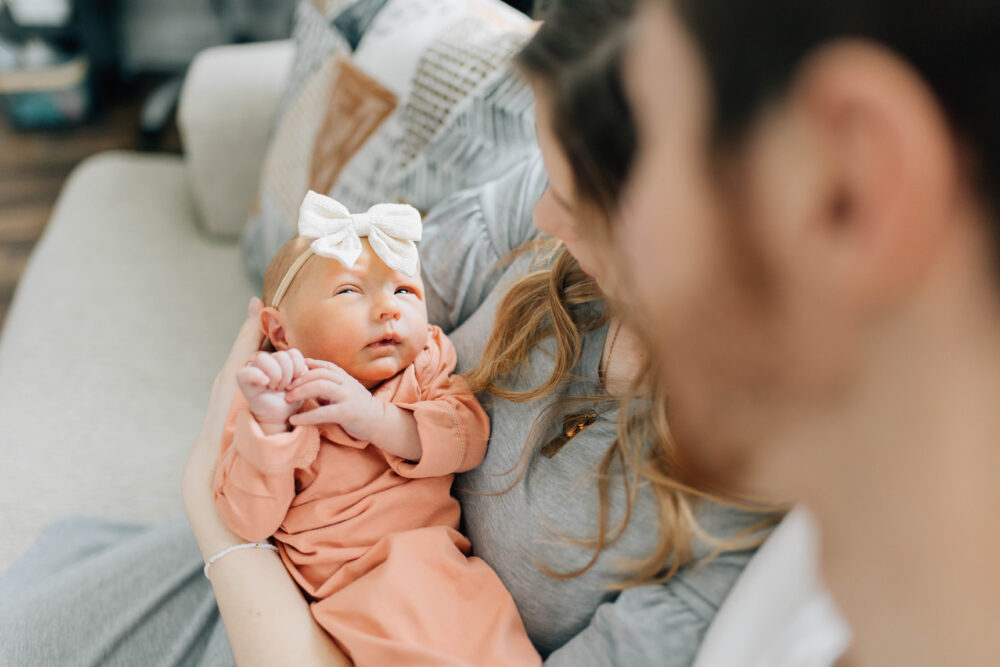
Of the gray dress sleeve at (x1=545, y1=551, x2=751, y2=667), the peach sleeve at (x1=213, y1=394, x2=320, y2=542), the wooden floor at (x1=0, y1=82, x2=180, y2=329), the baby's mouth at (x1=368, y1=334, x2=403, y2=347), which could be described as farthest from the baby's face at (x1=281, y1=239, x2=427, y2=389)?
the wooden floor at (x1=0, y1=82, x2=180, y2=329)

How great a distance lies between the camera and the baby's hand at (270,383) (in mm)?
759

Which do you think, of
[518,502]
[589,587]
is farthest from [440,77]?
[589,587]

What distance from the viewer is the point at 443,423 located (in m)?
0.87

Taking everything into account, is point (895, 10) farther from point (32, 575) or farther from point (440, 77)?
point (32, 575)

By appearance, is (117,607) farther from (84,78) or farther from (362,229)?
(84,78)

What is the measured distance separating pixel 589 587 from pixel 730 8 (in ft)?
2.05

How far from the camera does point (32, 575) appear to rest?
1107mm

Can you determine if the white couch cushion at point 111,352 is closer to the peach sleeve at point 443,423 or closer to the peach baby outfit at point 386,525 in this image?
the peach baby outfit at point 386,525

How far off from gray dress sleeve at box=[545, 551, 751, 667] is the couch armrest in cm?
142

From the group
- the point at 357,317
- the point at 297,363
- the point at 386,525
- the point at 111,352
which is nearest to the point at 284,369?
the point at 297,363

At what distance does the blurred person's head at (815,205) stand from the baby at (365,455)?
57 cm

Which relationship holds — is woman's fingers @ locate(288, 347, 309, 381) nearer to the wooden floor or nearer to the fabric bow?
the fabric bow

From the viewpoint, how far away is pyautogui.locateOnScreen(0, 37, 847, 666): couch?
4.27 feet

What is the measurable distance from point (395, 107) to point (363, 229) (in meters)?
0.47
